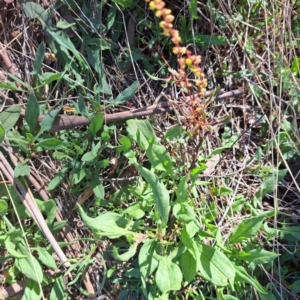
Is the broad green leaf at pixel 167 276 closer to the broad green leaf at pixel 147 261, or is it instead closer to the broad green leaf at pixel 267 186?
the broad green leaf at pixel 147 261

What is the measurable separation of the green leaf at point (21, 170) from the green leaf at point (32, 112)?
0.48 ft

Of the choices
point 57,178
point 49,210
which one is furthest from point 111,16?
point 49,210

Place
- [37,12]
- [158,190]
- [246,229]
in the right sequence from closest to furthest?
[158,190] < [246,229] < [37,12]

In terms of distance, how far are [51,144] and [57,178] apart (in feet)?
0.51

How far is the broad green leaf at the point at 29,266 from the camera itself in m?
1.67

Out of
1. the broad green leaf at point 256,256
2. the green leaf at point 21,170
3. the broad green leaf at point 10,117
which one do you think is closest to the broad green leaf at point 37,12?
the broad green leaf at point 10,117

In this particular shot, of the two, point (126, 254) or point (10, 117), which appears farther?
point (10, 117)

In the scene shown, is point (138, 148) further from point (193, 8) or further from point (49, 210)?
point (193, 8)

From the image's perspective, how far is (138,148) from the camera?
1799 millimetres

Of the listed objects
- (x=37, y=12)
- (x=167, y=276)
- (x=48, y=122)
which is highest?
(x=37, y=12)

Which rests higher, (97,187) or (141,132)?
A: (141,132)

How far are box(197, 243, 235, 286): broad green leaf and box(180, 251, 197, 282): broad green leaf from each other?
30mm

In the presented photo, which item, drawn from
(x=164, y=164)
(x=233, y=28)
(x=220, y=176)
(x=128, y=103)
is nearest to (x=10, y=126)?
(x=128, y=103)

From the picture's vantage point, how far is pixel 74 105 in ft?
5.47
